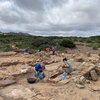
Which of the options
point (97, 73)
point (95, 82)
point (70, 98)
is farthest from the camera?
point (97, 73)

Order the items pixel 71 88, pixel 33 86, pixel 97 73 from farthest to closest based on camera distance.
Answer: pixel 97 73, pixel 33 86, pixel 71 88

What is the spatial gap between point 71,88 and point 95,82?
1.48 meters

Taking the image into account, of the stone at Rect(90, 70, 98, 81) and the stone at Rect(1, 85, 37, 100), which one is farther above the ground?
the stone at Rect(90, 70, 98, 81)

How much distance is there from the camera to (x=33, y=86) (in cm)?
541

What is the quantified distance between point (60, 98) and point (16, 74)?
10.6 ft

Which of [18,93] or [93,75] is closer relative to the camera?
[18,93]

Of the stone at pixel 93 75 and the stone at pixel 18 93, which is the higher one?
the stone at pixel 93 75

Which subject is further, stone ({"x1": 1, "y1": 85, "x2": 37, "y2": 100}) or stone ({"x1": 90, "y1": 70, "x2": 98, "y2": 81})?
stone ({"x1": 90, "y1": 70, "x2": 98, "y2": 81})

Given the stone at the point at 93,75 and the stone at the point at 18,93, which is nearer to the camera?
the stone at the point at 18,93

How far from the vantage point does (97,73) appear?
6766 millimetres

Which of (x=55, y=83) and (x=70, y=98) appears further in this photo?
(x=55, y=83)

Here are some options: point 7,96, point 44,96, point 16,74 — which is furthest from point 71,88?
point 16,74

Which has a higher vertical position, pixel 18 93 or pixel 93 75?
pixel 93 75

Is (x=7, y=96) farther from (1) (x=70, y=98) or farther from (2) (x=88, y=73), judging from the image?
(2) (x=88, y=73)
